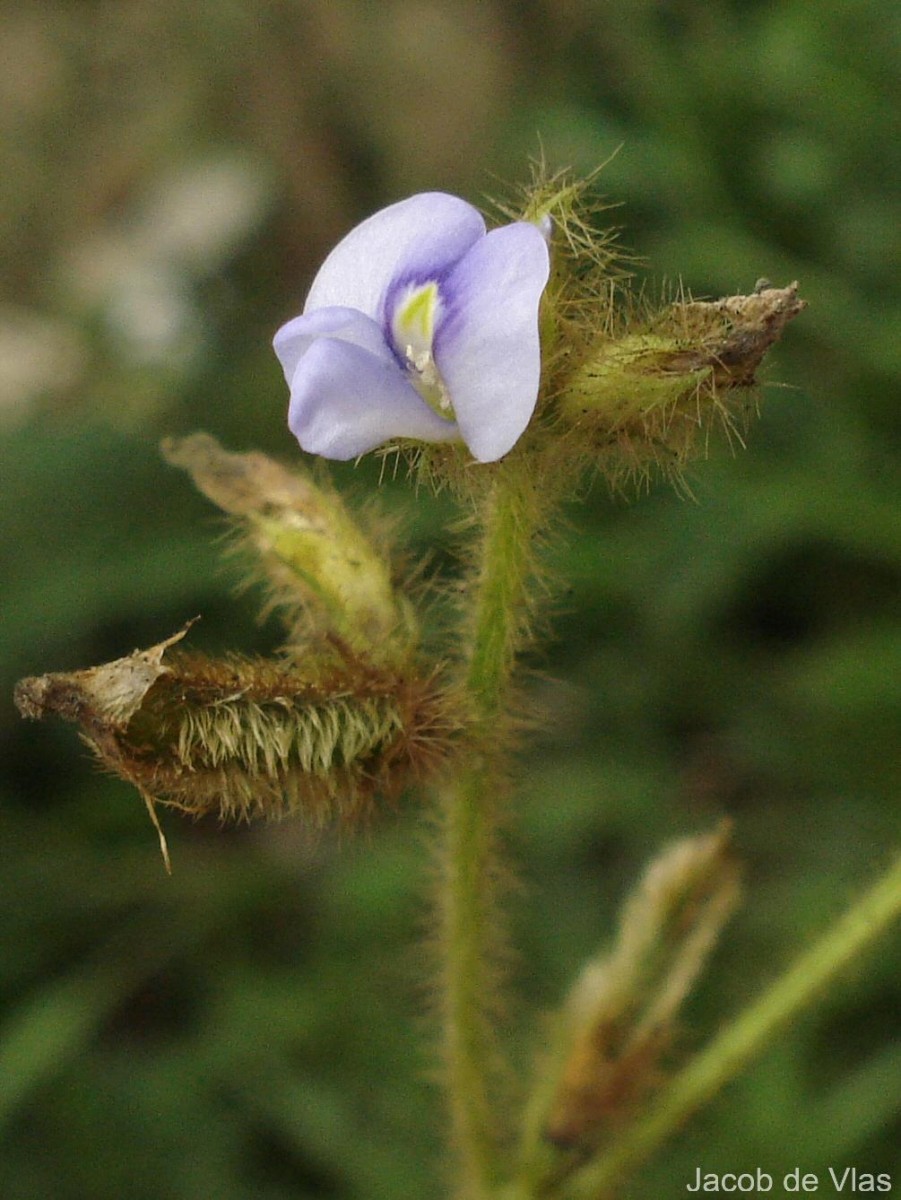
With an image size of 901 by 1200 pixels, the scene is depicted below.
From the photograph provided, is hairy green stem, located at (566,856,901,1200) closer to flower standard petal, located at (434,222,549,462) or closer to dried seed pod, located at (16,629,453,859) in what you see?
dried seed pod, located at (16,629,453,859)

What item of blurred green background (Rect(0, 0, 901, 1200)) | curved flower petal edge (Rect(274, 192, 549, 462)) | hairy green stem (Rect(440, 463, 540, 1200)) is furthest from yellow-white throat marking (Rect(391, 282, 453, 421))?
blurred green background (Rect(0, 0, 901, 1200))

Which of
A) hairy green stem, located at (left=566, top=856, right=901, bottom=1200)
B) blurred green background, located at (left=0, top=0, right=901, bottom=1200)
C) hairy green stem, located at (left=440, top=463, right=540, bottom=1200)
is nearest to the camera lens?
hairy green stem, located at (left=440, top=463, right=540, bottom=1200)

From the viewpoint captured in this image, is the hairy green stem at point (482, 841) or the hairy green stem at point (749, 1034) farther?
the hairy green stem at point (749, 1034)

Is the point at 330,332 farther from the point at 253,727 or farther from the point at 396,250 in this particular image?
the point at 253,727

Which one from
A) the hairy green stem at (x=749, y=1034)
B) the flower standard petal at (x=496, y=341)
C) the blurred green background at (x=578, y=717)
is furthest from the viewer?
the blurred green background at (x=578, y=717)

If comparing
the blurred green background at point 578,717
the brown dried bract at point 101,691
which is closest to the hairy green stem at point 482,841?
the brown dried bract at point 101,691

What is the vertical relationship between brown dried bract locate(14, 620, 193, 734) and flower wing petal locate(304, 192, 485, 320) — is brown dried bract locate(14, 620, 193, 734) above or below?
Answer: below

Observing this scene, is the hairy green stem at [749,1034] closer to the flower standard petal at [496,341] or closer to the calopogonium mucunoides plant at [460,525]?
the calopogonium mucunoides plant at [460,525]
